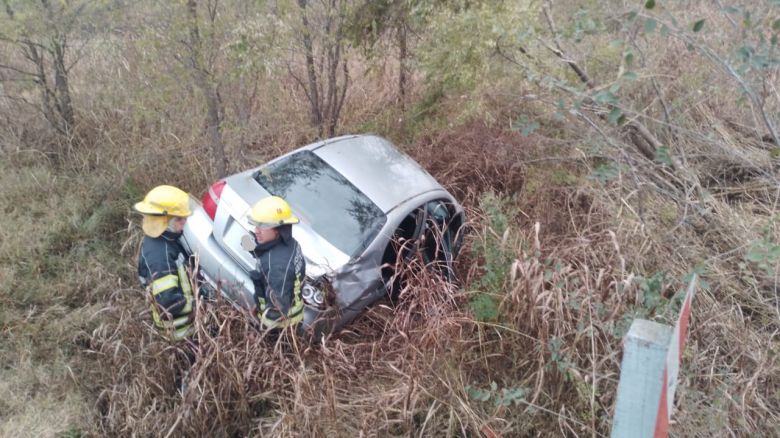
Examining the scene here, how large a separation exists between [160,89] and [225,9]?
1098 mm

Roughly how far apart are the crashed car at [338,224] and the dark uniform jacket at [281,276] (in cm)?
24

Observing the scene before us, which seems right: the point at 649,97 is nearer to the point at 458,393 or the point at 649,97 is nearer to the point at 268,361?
the point at 458,393

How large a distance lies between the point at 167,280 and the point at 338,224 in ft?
4.35

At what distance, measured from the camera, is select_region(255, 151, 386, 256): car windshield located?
4.40 meters

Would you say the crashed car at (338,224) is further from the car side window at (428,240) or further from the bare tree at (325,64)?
the bare tree at (325,64)

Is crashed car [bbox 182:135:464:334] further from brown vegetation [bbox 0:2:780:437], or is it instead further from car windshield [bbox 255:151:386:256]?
brown vegetation [bbox 0:2:780:437]

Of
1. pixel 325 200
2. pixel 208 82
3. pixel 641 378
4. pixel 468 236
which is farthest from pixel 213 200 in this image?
pixel 641 378

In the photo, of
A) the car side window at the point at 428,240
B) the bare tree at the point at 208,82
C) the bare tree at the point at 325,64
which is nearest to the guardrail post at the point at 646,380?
the car side window at the point at 428,240

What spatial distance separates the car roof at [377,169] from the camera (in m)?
4.78

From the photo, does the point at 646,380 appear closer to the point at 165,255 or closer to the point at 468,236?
the point at 165,255

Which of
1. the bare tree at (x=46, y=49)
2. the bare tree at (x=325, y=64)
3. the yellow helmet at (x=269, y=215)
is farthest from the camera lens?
the bare tree at (x=325, y=64)

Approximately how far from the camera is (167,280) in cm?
363

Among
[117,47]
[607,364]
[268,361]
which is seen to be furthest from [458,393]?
[117,47]

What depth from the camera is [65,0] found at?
19.9 ft
